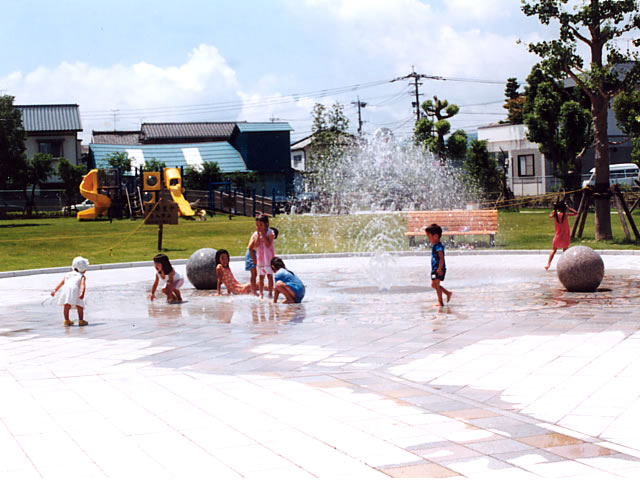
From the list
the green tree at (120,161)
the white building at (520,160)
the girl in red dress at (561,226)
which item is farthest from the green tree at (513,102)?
the girl in red dress at (561,226)

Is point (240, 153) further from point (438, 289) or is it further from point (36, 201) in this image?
point (438, 289)

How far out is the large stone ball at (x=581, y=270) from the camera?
13.4 m

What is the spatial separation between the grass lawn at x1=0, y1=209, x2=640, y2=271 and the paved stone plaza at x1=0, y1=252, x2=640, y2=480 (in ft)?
36.5

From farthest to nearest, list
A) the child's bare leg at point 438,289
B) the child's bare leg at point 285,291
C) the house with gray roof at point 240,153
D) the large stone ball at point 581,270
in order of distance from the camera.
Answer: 1. the house with gray roof at point 240,153
2. the large stone ball at point 581,270
3. the child's bare leg at point 285,291
4. the child's bare leg at point 438,289

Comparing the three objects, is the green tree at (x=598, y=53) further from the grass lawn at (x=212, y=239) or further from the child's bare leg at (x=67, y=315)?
the child's bare leg at (x=67, y=315)

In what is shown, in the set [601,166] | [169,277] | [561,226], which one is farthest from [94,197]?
[169,277]

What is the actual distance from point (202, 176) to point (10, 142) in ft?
52.3

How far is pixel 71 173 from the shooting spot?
195ft

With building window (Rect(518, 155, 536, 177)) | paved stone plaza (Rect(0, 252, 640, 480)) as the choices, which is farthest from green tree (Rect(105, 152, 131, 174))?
paved stone plaza (Rect(0, 252, 640, 480))

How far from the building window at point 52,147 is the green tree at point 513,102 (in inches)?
1515

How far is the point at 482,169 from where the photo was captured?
5025 centimetres

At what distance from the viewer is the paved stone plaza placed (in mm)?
5016

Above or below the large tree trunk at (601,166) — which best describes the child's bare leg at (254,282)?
below

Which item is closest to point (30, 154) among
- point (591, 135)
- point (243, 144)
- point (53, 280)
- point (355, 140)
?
point (243, 144)
